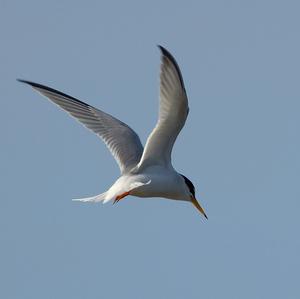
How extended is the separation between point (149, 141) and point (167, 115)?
0.67 meters

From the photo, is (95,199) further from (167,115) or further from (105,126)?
(105,126)

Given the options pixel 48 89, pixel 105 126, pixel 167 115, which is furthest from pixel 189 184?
pixel 48 89

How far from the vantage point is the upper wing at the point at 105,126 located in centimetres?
1685

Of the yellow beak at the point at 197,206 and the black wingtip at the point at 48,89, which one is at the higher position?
the black wingtip at the point at 48,89

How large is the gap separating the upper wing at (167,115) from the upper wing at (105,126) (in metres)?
1.05

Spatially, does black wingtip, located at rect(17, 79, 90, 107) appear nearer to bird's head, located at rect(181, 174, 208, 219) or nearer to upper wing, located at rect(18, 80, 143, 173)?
upper wing, located at rect(18, 80, 143, 173)

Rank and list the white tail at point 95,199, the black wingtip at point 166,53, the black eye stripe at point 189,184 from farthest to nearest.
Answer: the black eye stripe at point 189,184
the white tail at point 95,199
the black wingtip at point 166,53

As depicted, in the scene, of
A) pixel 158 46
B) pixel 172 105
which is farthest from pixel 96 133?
pixel 158 46

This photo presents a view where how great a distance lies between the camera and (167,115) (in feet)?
48.6

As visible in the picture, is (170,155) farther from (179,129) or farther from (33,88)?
(33,88)

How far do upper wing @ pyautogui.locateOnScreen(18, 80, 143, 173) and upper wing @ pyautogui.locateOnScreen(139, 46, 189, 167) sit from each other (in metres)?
1.05

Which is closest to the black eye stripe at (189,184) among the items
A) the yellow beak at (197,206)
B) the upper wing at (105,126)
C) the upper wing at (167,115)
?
the yellow beak at (197,206)

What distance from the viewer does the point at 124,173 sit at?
16.3 metres

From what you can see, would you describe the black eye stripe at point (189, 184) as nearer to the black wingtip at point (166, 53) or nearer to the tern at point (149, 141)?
the tern at point (149, 141)
